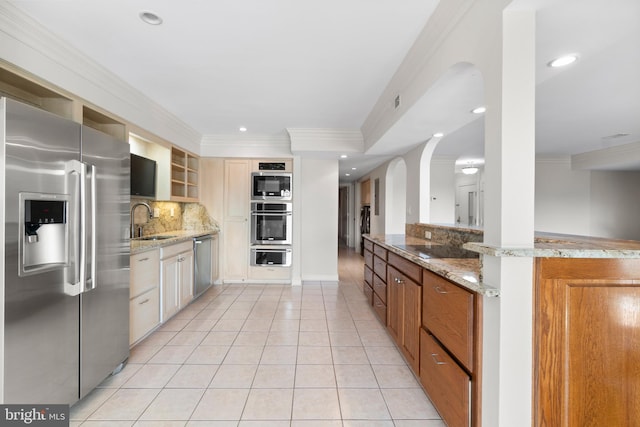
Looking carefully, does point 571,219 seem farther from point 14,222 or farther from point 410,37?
point 14,222

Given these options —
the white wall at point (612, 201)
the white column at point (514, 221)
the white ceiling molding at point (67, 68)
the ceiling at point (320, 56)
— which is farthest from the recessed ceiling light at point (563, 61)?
the white wall at point (612, 201)

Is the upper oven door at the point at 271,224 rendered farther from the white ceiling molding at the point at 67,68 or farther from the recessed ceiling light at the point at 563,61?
the recessed ceiling light at the point at 563,61

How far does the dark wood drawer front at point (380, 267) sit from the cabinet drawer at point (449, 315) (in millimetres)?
995

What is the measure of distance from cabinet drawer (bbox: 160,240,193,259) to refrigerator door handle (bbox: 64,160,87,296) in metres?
1.22

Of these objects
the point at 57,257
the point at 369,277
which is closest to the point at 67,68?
the point at 57,257

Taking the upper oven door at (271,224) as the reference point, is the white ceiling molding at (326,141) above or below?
above

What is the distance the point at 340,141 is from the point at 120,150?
2882 millimetres

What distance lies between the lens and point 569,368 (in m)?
1.16

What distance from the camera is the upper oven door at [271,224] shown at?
181 inches

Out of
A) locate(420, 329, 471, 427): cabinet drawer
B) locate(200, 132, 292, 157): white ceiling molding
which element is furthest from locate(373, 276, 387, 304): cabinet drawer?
locate(200, 132, 292, 157): white ceiling molding

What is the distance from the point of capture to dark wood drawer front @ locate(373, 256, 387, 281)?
2882 mm

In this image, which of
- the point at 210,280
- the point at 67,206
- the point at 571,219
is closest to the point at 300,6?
the point at 67,206

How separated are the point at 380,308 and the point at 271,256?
221 centimetres

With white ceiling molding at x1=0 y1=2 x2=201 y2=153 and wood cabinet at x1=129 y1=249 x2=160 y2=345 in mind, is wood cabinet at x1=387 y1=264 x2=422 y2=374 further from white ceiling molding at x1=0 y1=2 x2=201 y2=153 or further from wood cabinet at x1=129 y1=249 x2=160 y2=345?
white ceiling molding at x1=0 y1=2 x2=201 y2=153
